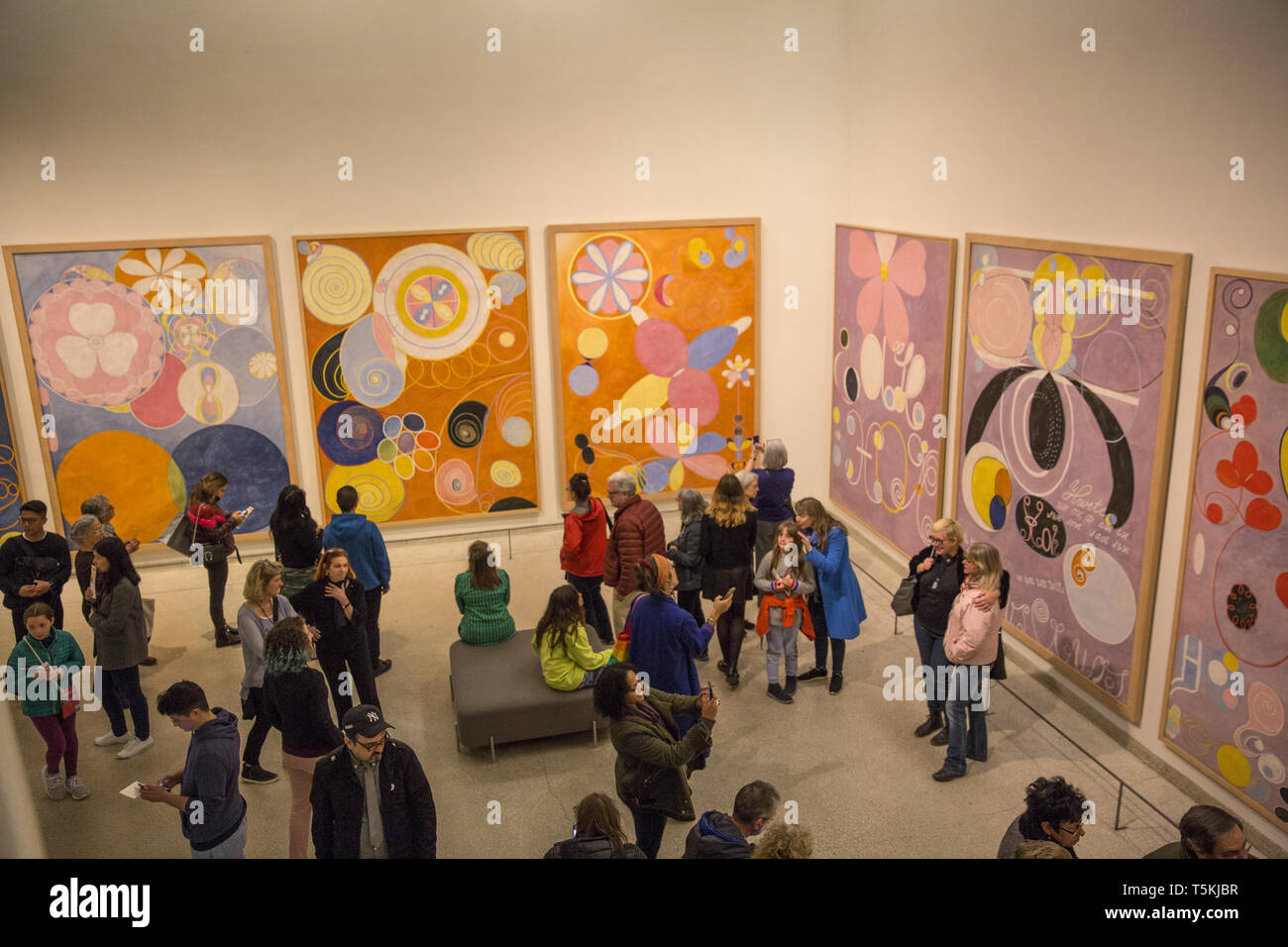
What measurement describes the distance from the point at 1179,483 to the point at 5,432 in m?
Answer: 10.4

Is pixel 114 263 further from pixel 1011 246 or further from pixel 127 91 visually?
pixel 1011 246

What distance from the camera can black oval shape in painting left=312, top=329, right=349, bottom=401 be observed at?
33.9 feet

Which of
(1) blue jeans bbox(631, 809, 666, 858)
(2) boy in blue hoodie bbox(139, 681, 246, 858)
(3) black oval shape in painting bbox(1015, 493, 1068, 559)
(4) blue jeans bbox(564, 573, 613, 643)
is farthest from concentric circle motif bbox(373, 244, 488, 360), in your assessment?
(1) blue jeans bbox(631, 809, 666, 858)

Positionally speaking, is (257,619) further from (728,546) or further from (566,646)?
(728,546)

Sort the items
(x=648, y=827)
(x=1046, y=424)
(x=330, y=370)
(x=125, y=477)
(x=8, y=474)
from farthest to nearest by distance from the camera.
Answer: (x=330, y=370), (x=125, y=477), (x=8, y=474), (x=1046, y=424), (x=648, y=827)

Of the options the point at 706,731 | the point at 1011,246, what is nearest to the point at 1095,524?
the point at 1011,246

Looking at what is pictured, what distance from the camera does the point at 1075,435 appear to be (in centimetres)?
709

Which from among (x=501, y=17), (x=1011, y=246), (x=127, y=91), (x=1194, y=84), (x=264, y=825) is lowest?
(x=264, y=825)

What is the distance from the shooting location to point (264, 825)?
249 inches

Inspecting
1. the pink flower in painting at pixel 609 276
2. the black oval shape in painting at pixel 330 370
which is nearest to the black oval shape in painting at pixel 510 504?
the black oval shape in painting at pixel 330 370

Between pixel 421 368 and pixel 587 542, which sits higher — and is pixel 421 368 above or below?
above

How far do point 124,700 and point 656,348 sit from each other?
6303 mm

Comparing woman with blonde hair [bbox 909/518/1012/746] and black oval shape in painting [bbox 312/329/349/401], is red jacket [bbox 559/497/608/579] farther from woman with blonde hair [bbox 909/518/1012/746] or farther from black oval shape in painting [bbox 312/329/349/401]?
black oval shape in painting [bbox 312/329/349/401]

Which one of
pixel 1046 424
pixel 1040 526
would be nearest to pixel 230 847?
pixel 1040 526
